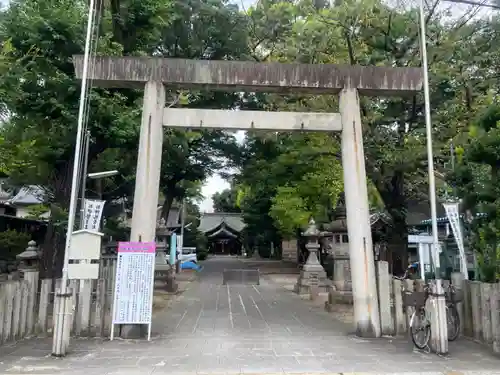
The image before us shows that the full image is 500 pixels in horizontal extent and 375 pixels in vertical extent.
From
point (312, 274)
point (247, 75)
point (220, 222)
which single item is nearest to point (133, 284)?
point (247, 75)

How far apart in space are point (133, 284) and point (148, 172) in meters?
2.19

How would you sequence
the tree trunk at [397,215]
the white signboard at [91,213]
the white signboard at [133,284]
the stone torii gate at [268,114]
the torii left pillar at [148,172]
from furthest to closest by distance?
the tree trunk at [397,215] < the white signboard at [91,213] < the stone torii gate at [268,114] < the torii left pillar at [148,172] < the white signboard at [133,284]

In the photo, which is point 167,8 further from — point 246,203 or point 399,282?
point 246,203

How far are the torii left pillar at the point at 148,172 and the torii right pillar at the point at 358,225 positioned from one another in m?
3.92

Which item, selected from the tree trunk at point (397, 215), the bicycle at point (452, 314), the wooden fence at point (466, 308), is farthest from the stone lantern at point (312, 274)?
the bicycle at point (452, 314)

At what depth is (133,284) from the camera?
776 centimetres

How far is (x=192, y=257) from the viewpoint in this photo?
3384 centimetres

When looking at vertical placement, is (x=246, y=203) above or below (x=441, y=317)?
above

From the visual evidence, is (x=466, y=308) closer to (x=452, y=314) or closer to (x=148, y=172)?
(x=452, y=314)

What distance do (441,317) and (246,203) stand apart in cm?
3437

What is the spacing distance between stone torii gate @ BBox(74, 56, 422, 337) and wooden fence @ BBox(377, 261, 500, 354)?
1.22 feet

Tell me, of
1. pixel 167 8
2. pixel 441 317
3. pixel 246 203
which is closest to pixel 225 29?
pixel 167 8

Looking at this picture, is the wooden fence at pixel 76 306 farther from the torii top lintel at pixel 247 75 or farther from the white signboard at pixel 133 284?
the torii top lintel at pixel 247 75

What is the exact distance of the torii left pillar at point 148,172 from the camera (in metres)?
8.09
